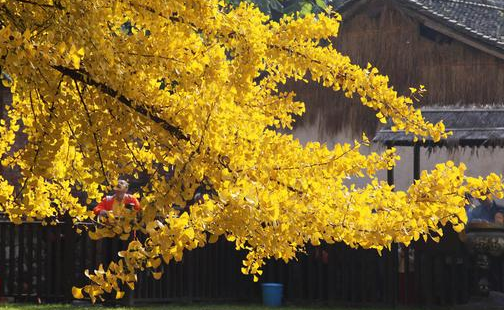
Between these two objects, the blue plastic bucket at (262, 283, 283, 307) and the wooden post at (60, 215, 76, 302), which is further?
the blue plastic bucket at (262, 283, 283, 307)

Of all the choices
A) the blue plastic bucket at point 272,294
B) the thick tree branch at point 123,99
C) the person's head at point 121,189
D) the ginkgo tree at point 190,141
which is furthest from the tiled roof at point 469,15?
the thick tree branch at point 123,99

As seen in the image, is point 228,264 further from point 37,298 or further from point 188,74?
point 188,74

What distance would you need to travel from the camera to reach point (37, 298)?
16312 millimetres

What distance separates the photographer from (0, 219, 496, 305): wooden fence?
53.3 ft

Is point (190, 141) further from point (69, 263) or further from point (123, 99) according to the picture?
point (69, 263)

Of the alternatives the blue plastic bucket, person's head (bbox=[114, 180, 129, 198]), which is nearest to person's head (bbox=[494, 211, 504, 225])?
the blue plastic bucket

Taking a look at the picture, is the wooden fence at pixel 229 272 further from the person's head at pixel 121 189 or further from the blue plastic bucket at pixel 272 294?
the person's head at pixel 121 189

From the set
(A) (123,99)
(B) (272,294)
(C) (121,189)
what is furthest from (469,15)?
(A) (123,99)

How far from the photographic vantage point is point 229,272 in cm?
1692

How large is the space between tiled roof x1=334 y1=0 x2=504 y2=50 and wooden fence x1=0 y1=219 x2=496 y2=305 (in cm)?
890

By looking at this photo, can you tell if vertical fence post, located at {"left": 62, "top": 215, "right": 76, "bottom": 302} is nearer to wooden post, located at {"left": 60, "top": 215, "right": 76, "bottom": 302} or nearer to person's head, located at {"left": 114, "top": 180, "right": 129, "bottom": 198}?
wooden post, located at {"left": 60, "top": 215, "right": 76, "bottom": 302}

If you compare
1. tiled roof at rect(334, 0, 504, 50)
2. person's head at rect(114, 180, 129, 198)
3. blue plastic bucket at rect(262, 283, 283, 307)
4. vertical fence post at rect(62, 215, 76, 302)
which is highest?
tiled roof at rect(334, 0, 504, 50)

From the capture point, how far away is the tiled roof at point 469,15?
24.7 metres

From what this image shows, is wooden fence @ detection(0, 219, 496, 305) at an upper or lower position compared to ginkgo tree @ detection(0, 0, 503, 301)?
lower
